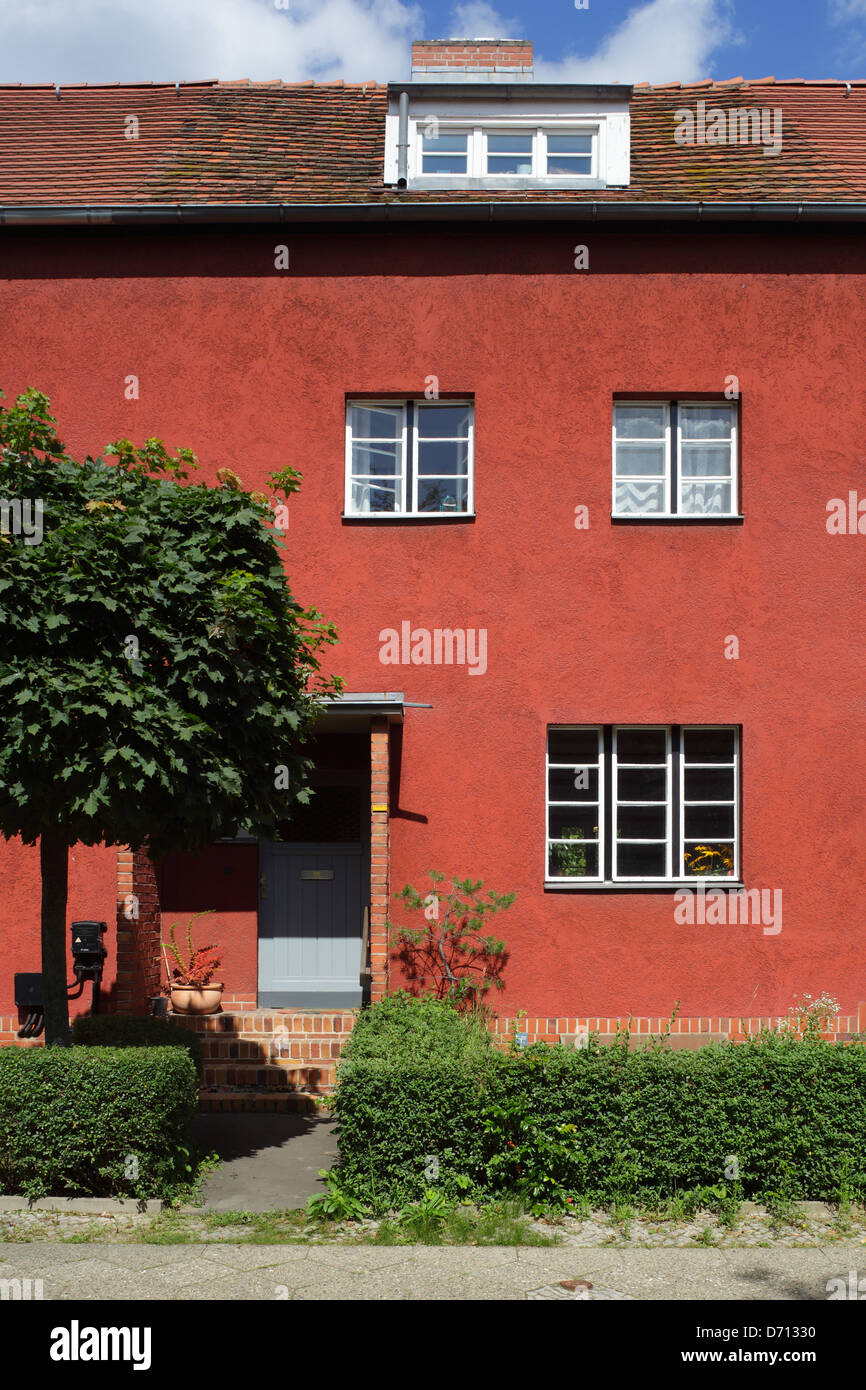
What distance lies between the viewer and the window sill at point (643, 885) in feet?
35.8

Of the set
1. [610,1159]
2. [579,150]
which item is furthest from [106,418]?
[610,1159]

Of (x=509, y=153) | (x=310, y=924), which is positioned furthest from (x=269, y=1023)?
(x=509, y=153)

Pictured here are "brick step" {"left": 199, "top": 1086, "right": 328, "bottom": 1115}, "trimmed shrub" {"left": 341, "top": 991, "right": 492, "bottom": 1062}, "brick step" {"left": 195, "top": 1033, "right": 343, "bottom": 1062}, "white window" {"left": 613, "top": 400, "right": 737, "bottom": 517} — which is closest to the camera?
"trimmed shrub" {"left": 341, "top": 991, "right": 492, "bottom": 1062}

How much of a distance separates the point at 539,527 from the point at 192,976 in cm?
521

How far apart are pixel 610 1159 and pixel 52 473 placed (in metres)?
5.35

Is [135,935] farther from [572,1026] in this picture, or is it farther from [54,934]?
[572,1026]

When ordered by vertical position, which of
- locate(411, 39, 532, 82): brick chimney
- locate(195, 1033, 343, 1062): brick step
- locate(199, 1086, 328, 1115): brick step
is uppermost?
locate(411, 39, 532, 82): brick chimney

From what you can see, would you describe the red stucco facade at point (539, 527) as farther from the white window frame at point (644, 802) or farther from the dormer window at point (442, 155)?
the dormer window at point (442, 155)

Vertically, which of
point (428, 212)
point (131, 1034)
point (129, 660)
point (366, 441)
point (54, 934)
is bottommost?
point (131, 1034)

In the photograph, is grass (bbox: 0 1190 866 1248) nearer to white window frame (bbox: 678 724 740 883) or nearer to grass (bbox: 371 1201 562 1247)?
grass (bbox: 371 1201 562 1247)

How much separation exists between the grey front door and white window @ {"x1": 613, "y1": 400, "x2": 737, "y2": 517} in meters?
4.40

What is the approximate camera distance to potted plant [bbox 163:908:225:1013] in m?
10.7

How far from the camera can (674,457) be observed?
11.6 meters

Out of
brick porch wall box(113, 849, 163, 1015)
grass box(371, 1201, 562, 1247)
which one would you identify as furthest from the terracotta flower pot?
grass box(371, 1201, 562, 1247)
